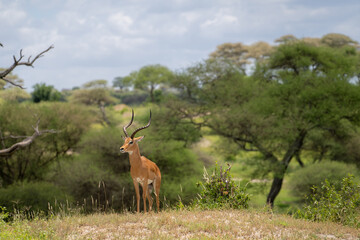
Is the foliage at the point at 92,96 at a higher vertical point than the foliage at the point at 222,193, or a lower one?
higher

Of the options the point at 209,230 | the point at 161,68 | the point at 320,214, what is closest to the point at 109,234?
the point at 209,230

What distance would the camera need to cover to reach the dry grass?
25.9ft

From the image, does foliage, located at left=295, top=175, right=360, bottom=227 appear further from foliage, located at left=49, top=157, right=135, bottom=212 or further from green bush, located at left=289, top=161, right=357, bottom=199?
green bush, located at left=289, top=161, right=357, bottom=199

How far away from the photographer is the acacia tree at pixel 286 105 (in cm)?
2372

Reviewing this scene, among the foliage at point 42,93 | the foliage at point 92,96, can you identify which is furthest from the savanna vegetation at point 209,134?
the foliage at point 92,96

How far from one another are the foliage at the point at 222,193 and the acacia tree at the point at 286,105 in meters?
13.4

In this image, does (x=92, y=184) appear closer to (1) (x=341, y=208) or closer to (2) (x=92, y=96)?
(1) (x=341, y=208)

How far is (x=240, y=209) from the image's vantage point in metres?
10.2

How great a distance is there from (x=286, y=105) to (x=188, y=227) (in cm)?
1845

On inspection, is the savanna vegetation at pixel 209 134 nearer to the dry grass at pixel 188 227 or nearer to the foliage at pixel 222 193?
the foliage at pixel 222 193

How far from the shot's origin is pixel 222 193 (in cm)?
1072

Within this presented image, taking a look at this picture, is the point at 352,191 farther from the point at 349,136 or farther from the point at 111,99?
the point at 111,99

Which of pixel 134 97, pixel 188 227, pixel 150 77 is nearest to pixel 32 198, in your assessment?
pixel 188 227

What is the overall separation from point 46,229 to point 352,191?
25.4ft
